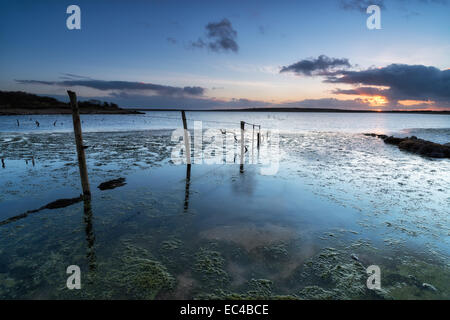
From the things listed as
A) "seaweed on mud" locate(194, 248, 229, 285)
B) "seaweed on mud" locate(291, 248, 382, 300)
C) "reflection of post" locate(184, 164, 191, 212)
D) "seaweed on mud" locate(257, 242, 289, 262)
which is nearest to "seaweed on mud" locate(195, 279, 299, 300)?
"seaweed on mud" locate(194, 248, 229, 285)

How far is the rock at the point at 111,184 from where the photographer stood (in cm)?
1225

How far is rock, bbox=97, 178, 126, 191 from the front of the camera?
1225 centimetres

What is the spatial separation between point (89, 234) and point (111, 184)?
18.4ft

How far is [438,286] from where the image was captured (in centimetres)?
548

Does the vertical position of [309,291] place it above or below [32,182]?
below

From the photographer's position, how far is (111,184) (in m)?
12.7

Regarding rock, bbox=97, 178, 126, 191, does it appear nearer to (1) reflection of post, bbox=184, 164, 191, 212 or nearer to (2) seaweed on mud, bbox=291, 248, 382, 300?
(1) reflection of post, bbox=184, 164, 191, 212

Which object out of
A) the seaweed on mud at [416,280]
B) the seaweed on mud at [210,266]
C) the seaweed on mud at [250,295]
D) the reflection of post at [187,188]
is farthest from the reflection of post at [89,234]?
the seaweed on mud at [416,280]

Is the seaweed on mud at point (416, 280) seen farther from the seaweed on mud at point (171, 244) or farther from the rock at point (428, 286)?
the seaweed on mud at point (171, 244)

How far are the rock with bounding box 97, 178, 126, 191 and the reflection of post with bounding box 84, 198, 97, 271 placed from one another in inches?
70.3

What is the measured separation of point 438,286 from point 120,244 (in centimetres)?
916

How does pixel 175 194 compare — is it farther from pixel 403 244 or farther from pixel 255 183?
pixel 403 244

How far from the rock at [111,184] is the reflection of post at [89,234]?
5.86ft
